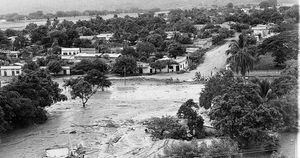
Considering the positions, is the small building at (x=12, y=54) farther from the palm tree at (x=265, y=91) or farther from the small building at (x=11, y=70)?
the palm tree at (x=265, y=91)

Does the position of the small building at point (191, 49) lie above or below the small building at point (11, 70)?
above

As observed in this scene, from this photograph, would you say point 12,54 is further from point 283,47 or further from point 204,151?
point 204,151

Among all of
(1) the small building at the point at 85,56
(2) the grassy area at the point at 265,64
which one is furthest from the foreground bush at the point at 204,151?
(1) the small building at the point at 85,56

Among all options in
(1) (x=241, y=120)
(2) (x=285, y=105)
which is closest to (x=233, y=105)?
(1) (x=241, y=120)

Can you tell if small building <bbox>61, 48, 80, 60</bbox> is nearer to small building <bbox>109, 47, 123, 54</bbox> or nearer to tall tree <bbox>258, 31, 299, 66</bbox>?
small building <bbox>109, 47, 123, 54</bbox>

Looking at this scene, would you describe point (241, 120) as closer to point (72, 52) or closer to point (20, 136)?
point (20, 136)

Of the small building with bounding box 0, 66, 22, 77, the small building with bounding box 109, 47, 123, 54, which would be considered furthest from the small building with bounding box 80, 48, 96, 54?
the small building with bounding box 0, 66, 22, 77

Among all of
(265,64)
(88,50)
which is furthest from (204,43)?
(265,64)
